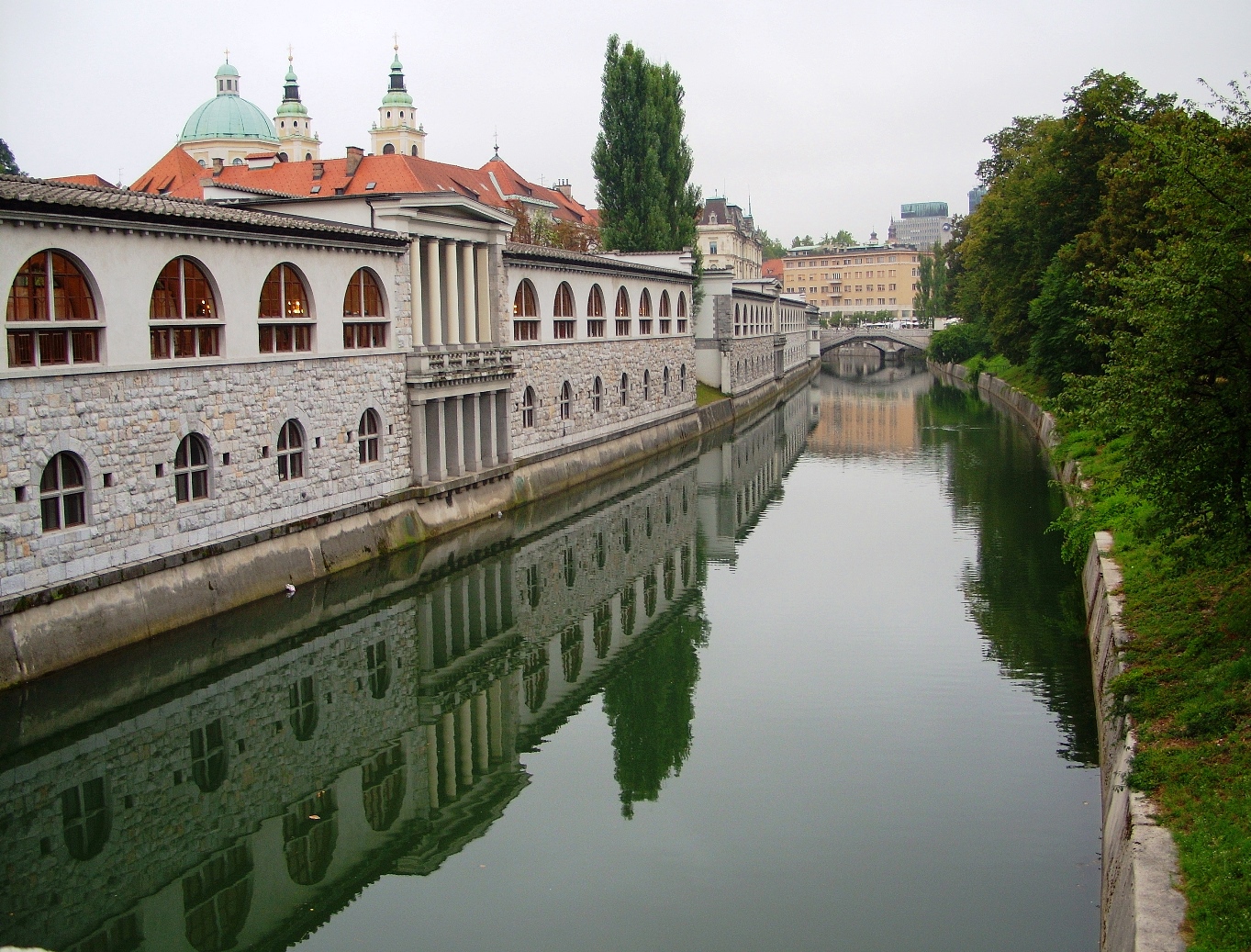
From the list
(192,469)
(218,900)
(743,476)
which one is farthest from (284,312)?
(743,476)

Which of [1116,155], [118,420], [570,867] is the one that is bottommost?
[570,867]

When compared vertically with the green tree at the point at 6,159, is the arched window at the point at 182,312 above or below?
below

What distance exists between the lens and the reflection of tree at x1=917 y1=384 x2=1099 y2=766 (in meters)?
19.3

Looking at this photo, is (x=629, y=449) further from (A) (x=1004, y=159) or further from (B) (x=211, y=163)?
(B) (x=211, y=163)

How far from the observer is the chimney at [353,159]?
2847 inches

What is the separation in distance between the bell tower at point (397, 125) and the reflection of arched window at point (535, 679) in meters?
98.4

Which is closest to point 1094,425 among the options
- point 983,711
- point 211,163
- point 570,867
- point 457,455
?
point 983,711

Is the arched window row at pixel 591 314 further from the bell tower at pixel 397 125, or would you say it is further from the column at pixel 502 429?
the bell tower at pixel 397 125

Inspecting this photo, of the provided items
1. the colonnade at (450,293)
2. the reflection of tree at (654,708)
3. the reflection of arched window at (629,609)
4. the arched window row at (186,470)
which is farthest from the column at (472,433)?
the reflection of tree at (654,708)

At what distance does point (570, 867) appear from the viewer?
13.9 m

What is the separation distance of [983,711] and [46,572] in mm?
14759

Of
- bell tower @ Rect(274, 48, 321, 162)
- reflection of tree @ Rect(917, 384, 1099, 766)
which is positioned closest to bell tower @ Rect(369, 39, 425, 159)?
bell tower @ Rect(274, 48, 321, 162)

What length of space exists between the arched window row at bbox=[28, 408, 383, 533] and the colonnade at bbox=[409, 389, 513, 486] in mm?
1738

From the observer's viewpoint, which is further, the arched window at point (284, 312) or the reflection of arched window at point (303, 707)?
the arched window at point (284, 312)
